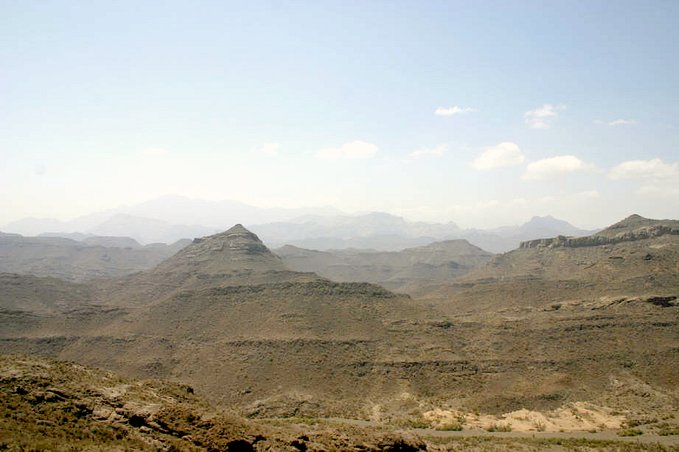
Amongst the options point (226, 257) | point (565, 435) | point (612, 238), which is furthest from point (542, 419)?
point (612, 238)

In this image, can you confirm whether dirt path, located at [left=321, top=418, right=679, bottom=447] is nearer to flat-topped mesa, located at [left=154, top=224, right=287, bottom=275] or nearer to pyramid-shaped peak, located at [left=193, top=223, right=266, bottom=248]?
flat-topped mesa, located at [left=154, top=224, right=287, bottom=275]

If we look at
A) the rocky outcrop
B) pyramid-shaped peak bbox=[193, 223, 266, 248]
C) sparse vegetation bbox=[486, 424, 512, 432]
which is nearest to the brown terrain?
sparse vegetation bbox=[486, 424, 512, 432]

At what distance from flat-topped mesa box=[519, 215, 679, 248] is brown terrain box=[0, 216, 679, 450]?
4995 mm

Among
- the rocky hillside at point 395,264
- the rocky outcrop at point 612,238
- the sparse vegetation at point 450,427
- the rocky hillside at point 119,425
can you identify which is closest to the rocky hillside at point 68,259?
the rocky hillside at point 395,264

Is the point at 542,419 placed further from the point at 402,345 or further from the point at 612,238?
the point at 612,238

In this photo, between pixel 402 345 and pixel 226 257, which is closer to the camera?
pixel 402 345

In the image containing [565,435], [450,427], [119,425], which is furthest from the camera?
[450,427]

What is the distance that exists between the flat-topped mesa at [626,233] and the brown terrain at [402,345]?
499 centimetres

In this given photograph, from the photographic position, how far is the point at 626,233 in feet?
319

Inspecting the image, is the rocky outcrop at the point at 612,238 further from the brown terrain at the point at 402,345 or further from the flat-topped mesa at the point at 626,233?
the brown terrain at the point at 402,345

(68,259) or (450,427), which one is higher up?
(68,259)

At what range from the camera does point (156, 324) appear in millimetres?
65562

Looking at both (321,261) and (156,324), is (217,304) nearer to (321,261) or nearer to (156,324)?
(156,324)

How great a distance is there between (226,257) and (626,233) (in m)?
90.0
